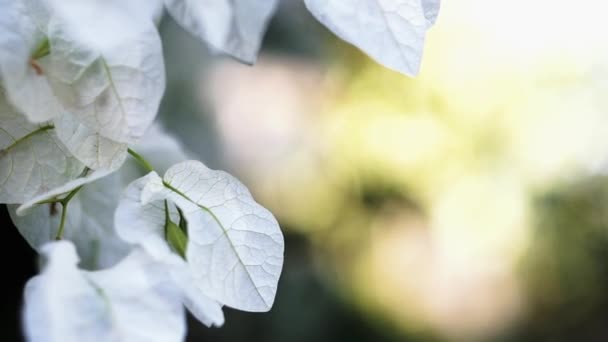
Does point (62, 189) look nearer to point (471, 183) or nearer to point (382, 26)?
point (382, 26)

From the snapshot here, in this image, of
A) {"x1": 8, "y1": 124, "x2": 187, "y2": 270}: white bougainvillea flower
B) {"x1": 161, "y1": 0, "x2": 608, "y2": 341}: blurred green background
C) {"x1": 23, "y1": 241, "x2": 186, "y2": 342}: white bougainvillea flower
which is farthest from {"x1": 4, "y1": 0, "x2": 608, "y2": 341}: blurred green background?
{"x1": 23, "y1": 241, "x2": 186, "y2": 342}: white bougainvillea flower

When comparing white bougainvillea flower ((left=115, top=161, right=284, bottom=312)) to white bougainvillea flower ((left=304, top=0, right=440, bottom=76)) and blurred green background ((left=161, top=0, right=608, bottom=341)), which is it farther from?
blurred green background ((left=161, top=0, right=608, bottom=341))

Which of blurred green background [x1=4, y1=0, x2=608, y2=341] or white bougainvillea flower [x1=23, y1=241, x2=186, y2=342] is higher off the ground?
white bougainvillea flower [x1=23, y1=241, x2=186, y2=342]

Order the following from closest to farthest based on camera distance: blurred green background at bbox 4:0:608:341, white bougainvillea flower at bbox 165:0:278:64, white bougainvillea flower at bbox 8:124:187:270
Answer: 1. white bougainvillea flower at bbox 165:0:278:64
2. white bougainvillea flower at bbox 8:124:187:270
3. blurred green background at bbox 4:0:608:341

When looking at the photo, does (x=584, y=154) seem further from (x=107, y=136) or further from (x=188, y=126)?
(x=107, y=136)

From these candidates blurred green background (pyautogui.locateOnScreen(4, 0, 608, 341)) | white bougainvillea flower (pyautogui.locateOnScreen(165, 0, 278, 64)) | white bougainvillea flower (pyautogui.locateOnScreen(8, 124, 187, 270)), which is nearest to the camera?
white bougainvillea flower (pyautogui.locateOnScreen(165, 0, 278, 64))

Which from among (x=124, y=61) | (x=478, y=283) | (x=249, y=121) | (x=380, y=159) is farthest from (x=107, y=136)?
(x=478, y=283)
